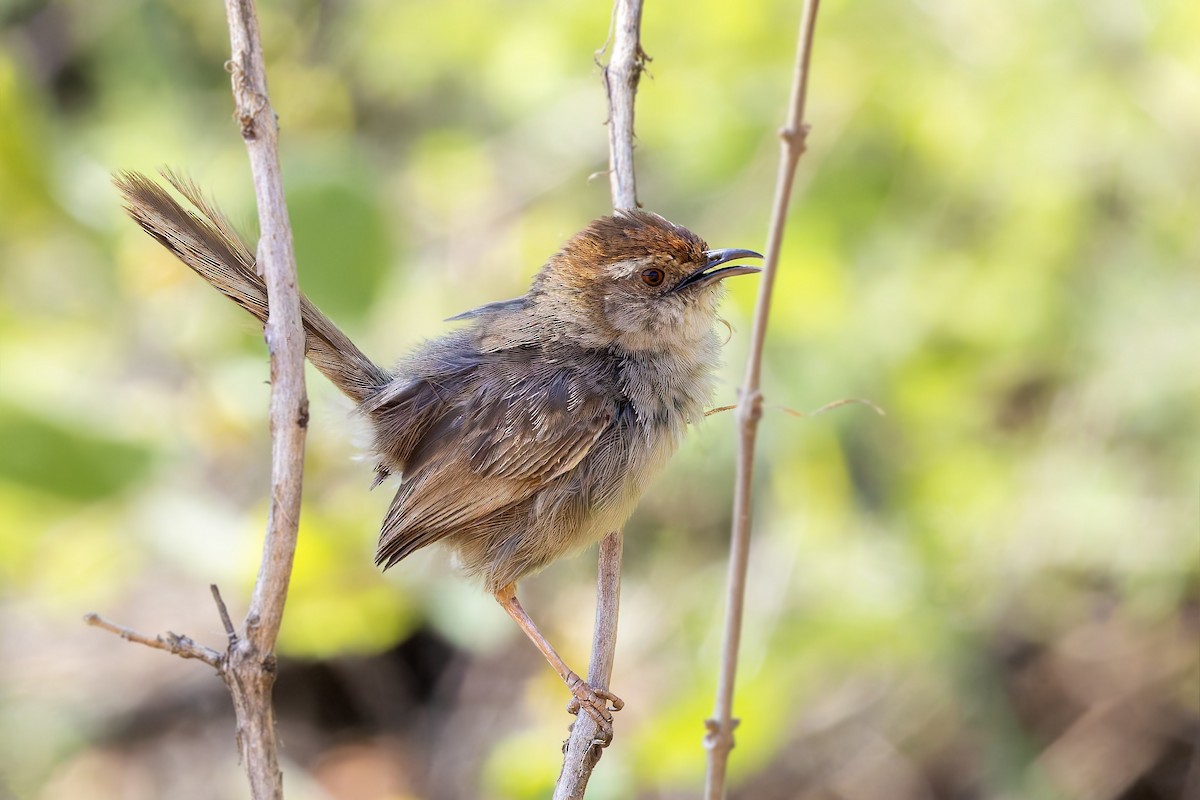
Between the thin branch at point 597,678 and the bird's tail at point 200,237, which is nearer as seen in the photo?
the thin branch at point 597,678

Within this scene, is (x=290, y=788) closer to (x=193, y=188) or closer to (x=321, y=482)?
(x=321, y=482)

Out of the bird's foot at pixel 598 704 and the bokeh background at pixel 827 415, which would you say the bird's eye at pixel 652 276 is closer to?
the bokeh background at pixel 827 415

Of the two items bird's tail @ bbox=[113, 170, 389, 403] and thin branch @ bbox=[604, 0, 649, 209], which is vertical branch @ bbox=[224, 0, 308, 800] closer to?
bird's tail @ bbox=[113, 170, 389, 403]

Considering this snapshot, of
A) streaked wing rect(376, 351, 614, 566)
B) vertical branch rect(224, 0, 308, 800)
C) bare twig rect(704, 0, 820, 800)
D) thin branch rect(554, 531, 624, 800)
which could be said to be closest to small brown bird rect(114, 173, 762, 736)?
Answer: streaked wing rect(376, 351, 614, 566)

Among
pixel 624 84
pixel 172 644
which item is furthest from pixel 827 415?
pixel 172 644

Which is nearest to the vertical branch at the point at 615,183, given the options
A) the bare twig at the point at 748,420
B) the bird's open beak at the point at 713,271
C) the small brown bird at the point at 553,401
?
the small brown bird at the point at 553,401

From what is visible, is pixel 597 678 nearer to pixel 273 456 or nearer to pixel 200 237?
pixel 273 456
